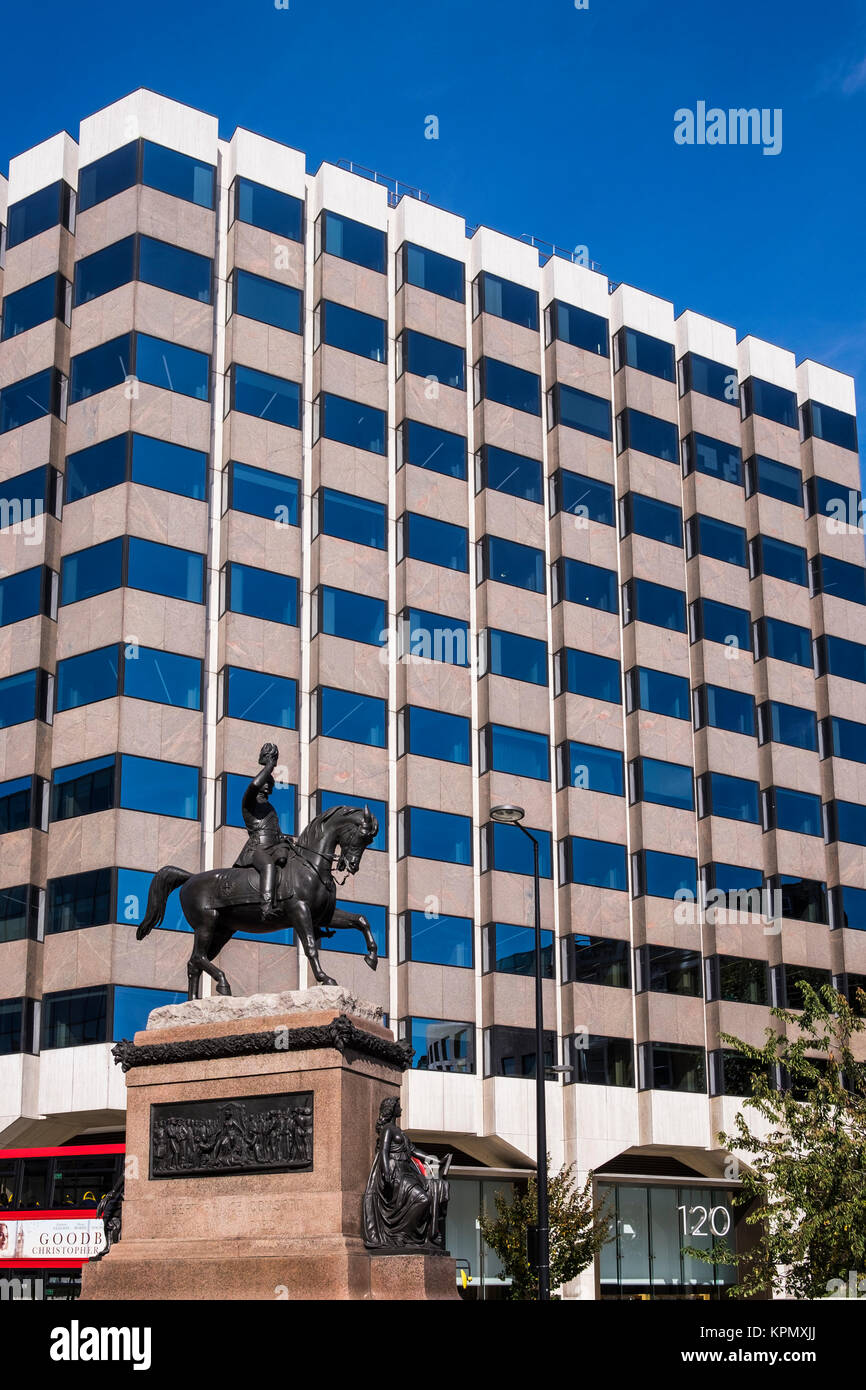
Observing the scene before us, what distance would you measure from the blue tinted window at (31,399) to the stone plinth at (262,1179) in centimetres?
3382

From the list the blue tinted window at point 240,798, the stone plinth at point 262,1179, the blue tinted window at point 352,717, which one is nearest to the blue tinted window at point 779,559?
the blue tinted window at point 352,717

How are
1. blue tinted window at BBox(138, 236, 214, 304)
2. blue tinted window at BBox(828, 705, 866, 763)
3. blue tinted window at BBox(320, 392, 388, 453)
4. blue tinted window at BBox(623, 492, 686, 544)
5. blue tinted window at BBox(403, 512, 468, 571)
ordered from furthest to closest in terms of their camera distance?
blue tinted window at BBox(828, 705, 866, 763)
blue tinted window at BBox(623, 492, 686, 544)
blue tinted window at BBox(403, 512, 468, 571)
blue tinted window at BBox(320, 392, 388, 453)
blue tinted window at BBox(138, 236, 214, 304)

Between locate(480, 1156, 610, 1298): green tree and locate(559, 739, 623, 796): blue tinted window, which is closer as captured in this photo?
locate(480, 1156, 610, 1298): green tree

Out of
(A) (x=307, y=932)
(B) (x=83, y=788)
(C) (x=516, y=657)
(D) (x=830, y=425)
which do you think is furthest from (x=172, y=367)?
(A) (x=307, y=932)

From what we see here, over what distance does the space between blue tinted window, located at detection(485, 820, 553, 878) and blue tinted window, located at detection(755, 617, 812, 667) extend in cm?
1324

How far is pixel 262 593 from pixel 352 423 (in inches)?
291

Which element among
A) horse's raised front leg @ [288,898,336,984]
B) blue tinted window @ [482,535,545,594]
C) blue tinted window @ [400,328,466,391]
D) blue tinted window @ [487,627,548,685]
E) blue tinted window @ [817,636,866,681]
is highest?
blue tinted window @ [400,328,466,391]

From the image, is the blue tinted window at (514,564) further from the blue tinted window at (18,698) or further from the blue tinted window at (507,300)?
the blue tinted window at (18,698)

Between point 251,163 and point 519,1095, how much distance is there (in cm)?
3196

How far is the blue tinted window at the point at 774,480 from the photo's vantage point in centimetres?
6062

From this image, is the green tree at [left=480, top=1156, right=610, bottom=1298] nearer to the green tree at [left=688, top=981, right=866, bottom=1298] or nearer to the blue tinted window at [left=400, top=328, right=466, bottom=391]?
the green tree at [left=688, top=981, right=866, bottom=1298]

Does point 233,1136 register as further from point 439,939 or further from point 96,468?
point 96,468

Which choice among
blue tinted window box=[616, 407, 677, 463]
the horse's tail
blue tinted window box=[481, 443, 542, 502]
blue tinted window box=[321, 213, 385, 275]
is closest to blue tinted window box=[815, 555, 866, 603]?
blue tinted window box=[616, 407, 677, 463]

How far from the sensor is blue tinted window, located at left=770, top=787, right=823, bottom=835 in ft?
185
